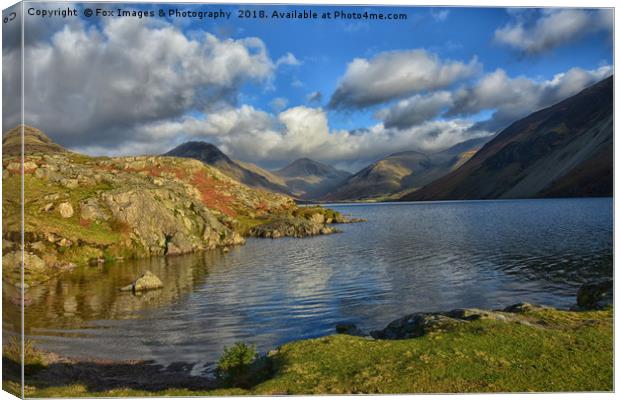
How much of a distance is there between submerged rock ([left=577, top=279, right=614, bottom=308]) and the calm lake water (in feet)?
15.1

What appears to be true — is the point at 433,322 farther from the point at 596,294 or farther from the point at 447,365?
the point at 596,294

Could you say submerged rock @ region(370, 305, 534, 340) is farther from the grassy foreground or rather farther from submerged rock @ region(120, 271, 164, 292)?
submerged rock @ region(120, 271, 164, 292)

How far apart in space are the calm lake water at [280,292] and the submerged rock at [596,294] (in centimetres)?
460

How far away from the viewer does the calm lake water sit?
3147 centimetres

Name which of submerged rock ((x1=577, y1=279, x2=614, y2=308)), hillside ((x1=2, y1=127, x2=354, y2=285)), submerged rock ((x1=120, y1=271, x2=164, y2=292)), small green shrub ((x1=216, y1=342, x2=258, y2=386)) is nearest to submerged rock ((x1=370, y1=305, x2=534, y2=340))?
submerged rock ((x1=577, y1=279, x2=614, y2=308))

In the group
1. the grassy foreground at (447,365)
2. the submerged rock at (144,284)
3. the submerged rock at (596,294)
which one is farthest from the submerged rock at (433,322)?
the submerged rock at (144,284)

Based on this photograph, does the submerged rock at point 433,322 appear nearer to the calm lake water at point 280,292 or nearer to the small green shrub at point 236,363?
the calm lake water at point 280,292

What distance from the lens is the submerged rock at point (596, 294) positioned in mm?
30188

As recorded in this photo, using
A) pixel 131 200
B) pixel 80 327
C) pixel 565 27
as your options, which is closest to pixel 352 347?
pixel 565 27

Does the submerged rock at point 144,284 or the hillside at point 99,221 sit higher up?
the hillside at point 99,221

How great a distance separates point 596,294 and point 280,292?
93.1 feet

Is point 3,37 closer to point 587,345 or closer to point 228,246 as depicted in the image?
point 587,345

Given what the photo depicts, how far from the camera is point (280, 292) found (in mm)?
46750

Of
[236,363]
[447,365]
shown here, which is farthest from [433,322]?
[236,363]
